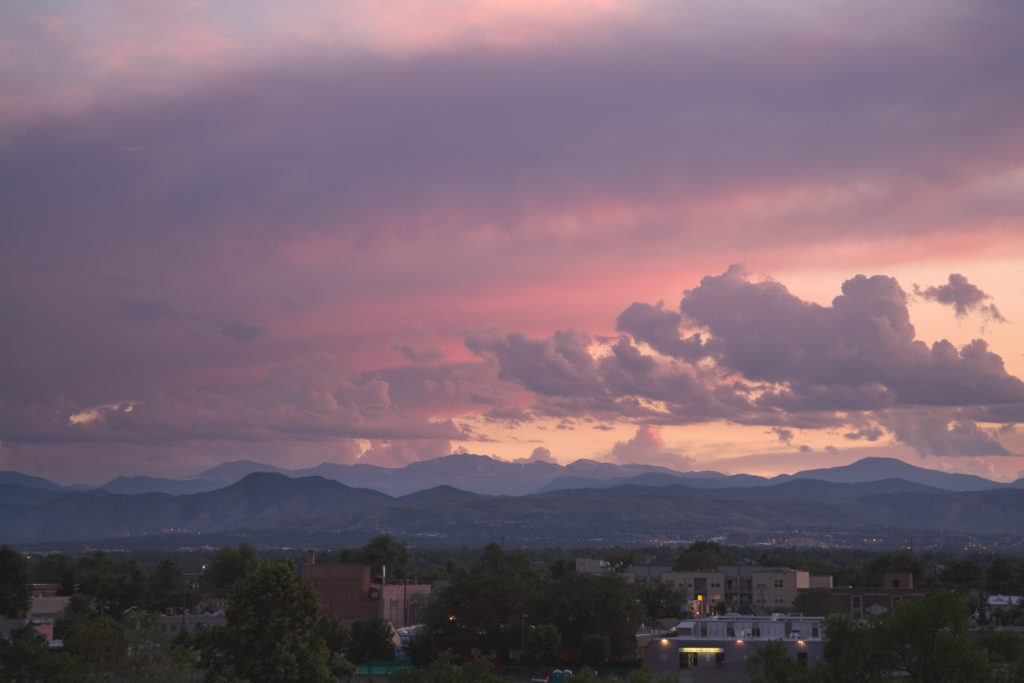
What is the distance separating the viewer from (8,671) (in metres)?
62.6

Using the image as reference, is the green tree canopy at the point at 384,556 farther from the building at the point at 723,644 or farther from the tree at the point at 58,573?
the building at the point at 723,644

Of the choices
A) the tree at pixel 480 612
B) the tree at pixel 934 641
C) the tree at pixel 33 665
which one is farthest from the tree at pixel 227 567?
the tree at pixel 934 641

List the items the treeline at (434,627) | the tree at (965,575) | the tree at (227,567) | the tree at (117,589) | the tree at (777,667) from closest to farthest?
the treeline at (434,627), the tree at (777,667), the tree at (117,589), the tree at (965,575), the tree at (227,567)

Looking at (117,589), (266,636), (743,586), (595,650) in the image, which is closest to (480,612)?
(595,650)

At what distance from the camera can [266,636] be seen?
204 feet

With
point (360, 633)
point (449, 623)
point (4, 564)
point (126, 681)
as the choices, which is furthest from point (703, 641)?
point (4, 564)

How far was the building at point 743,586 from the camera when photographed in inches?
6462

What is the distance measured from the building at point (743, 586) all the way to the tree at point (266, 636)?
329ft

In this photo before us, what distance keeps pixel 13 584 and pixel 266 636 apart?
6594cm

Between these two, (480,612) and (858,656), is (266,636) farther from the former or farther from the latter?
(480,612)

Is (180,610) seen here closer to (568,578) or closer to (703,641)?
(568,578)

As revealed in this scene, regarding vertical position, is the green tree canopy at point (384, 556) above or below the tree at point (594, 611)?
above

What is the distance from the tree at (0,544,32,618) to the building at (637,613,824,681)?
59.2 meters

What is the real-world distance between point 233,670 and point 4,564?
221 feet
